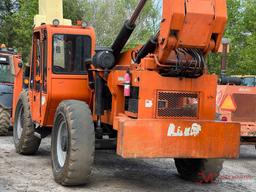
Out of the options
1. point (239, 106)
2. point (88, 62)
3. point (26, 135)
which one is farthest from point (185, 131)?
point (239, 106)

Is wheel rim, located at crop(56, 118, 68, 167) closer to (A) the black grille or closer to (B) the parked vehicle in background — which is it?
(A) the black grille

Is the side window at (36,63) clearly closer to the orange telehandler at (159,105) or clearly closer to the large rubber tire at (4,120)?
the orange telehandler at (159,105)

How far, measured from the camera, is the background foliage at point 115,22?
31547mm

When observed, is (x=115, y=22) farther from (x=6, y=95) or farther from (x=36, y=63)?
(x=36, y=63)

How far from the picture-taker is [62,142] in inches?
321

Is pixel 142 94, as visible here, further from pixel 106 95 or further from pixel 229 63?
pixel 229 63

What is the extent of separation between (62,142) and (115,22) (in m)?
29.5

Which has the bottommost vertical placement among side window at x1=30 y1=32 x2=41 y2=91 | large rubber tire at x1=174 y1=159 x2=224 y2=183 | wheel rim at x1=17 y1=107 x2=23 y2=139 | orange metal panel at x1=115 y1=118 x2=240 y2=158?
large rubber tire at x1=174 y1=159 x2=224 y2=183

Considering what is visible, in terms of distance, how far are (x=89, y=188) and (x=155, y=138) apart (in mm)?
1380

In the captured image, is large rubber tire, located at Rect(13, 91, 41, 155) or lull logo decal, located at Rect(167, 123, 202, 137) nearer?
lull logo decal, located at Rect(167, 123, 202, 137)

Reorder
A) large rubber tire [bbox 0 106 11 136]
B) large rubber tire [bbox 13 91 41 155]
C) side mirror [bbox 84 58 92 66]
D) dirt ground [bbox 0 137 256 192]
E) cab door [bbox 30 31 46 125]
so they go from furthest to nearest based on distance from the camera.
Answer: large rubber tire [bbox 0 106 11 136] → large rubber tire [bbox 13 91 41 155] → cab door [bbox 30 31 46 125] → side mirror [bbox 84 58 92 66] → dirt ground [bbox 0 137 256 192]

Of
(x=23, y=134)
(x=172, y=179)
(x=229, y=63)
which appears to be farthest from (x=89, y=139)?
(x=229, y=63)

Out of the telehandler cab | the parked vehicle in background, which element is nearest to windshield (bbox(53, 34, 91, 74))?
the telehandler cab

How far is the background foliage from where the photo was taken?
104ft
